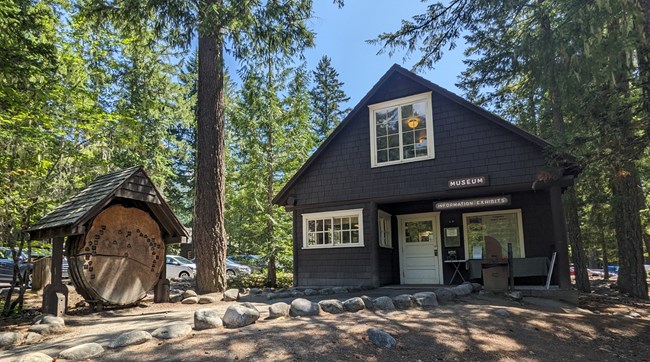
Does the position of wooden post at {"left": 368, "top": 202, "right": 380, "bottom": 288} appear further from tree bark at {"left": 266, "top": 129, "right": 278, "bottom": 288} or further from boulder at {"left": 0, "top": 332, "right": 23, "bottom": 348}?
boulder at {"left": 0, "top": 332, "right": 23, "bottom": 348}

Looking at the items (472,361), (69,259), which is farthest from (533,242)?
(69,259)

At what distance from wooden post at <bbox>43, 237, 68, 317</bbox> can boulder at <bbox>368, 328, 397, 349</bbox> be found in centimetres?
495

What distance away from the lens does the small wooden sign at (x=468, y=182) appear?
411 inches

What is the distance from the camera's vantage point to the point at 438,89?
11.4 metres

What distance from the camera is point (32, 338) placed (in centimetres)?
523

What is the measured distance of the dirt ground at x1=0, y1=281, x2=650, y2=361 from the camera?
14.4 feet

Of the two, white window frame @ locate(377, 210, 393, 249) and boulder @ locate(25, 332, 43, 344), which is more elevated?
white window frame @ locate(377, 210, 393, 249)

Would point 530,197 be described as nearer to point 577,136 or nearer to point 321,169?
point 577,136

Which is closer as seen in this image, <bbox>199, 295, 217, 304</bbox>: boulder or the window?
<bbox>199, 295, 217, 304</bbox>: boulder

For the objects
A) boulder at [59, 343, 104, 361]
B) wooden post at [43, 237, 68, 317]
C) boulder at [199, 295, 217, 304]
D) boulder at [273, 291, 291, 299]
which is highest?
wooden post at [43, 237, 68, 317]

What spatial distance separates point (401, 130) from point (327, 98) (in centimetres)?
2504

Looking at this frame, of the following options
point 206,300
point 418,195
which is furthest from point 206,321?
point 418,195

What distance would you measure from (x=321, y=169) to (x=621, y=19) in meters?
7.97

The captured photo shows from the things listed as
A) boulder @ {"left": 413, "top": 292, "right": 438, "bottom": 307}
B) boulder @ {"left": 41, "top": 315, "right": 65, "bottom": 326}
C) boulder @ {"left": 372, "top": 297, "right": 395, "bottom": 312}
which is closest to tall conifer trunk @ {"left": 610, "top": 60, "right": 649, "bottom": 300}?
boulder @ {"left": 413, "top": 292, "right": 438, "bottom": 307}
